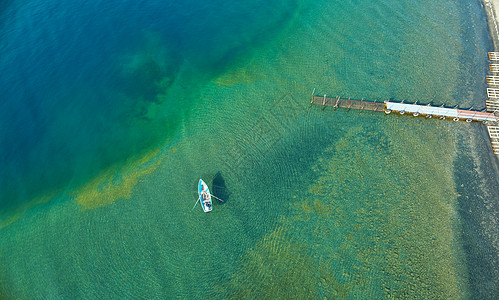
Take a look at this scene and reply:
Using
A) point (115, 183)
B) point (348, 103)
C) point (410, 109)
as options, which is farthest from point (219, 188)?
point (410, 109)

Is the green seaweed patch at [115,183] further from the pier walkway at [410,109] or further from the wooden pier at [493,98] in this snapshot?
the wooden pier at [493,98]

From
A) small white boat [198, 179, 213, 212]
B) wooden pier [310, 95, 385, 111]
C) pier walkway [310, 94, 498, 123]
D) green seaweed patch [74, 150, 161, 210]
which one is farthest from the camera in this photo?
wooden pier [310, 95, 385, 111]

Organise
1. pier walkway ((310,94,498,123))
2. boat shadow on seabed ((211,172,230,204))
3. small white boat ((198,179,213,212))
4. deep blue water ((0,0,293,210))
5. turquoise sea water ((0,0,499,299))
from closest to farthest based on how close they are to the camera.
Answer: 1. turquoise sea water ((0,0,499,299))
2. small white boat ((198,179,213,212))
3. boat shadow on seabed ((211,172,230,204))
4. pier walkway ((310,94,498,123))
5. deep blue water ((0,0,293,210))

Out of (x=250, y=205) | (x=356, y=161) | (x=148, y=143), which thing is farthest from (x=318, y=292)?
(x=148, y=143)

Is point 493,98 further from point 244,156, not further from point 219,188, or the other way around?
point 219,188

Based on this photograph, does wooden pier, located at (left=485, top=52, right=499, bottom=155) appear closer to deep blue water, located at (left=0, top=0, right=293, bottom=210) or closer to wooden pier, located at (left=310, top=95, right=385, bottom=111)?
wooden pier, located at (left=310, top=95, right=385, bottom=111)

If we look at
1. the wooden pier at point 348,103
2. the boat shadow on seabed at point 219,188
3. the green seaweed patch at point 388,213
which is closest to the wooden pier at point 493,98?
the green seaweed patch at point 388,213

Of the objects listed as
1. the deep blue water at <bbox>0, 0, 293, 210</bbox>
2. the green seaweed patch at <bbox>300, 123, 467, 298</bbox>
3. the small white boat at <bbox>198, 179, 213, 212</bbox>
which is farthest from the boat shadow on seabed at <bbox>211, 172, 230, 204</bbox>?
the deep blue water at <bbox>0, 0, 293, 210</bbox>
